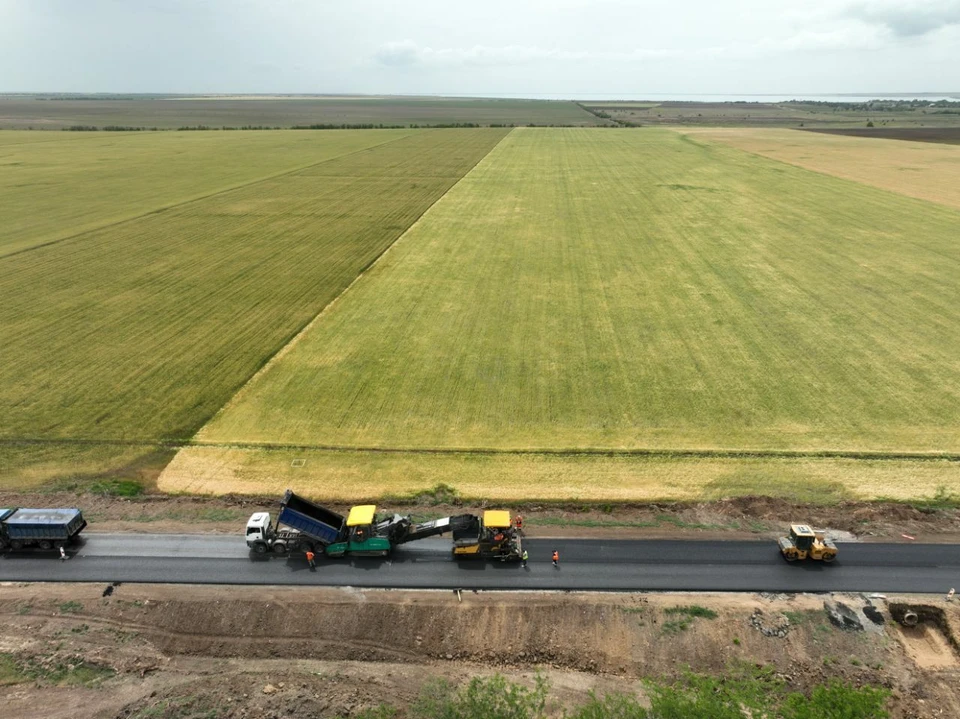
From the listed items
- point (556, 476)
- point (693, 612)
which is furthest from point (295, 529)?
point (693, 612)

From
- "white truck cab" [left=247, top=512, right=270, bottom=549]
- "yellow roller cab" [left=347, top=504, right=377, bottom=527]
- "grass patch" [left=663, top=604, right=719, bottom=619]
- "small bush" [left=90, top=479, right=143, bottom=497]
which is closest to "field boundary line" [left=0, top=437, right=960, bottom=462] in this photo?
"small bush" [left=90, top=479, right=143, bottom=497]

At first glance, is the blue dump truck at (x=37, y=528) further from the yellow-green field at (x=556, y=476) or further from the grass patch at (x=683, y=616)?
the grass patch at (x=683, y=616)

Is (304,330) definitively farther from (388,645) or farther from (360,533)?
(388,645)

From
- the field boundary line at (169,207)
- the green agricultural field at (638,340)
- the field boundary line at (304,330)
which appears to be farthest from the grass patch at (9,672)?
the field boundary line at (169,207)

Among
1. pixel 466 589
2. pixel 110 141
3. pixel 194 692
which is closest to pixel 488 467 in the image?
pixel 466 589

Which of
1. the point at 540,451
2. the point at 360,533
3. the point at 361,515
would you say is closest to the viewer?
the point at 360,533

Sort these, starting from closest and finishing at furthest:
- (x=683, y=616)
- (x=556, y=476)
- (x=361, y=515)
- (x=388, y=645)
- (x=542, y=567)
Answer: (x=388, y=645) < (x=683, y=616) < (x=542, y=567) < (x=361, y=515) < (x=556, y=476)
